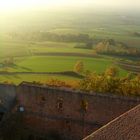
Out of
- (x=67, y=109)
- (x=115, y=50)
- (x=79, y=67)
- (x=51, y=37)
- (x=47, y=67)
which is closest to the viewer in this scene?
(x=67, y=109)

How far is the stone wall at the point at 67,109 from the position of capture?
82.5 feet

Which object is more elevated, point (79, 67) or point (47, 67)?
point (79, 67)

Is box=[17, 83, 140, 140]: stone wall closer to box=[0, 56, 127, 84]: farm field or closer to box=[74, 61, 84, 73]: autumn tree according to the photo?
box=[0, 56, 127, 84]: farm field

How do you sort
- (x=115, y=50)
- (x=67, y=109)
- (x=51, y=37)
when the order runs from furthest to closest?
(x=51, y=37), (x=115, y=50), (x=67, y=109)

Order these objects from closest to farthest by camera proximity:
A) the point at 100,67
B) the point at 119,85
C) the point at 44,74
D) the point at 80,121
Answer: the point at 80,121 < the point at 119,85 < the point at 44,74 < the point at 100,67

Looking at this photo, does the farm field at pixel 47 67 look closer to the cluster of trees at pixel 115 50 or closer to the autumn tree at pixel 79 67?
the autumn tree at pixel 79 67

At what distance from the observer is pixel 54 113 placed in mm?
27047

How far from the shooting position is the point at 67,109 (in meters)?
26.5

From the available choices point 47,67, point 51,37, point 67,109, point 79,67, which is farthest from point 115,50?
point 67,109

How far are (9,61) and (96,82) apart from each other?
27891 mm

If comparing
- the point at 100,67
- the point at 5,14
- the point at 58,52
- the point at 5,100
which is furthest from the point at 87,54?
the point at 5,14

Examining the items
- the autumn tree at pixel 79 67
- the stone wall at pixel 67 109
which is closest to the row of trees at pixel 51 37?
the autumn tree at pixel 79 67

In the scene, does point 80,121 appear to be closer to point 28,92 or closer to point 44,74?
point 28,92

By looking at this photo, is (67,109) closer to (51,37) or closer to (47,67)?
(47,67)
